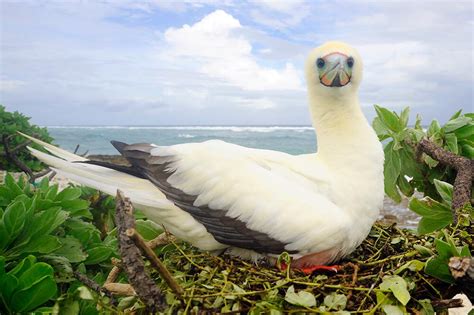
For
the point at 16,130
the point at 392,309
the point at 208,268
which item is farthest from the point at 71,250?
the point at 16,130

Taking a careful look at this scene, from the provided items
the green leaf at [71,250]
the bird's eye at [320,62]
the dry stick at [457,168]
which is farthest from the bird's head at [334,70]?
the green leaf at [71,250]

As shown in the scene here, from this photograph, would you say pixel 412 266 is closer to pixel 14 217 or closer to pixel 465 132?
pixel 465 132

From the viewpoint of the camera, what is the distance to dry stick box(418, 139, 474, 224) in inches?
76.3

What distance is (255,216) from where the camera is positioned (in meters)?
1.74

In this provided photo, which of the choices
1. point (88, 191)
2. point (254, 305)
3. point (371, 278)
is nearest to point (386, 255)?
point (371, 278)

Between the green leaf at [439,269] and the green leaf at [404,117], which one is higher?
the green leaf at [404,117]

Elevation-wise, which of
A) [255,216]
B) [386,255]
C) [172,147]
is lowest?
[386,255]

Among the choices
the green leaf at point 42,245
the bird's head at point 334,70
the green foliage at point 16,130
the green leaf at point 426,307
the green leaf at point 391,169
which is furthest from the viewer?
the green foliage at point 16,130

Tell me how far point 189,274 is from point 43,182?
2.70 ft

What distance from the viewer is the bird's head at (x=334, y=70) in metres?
1.88

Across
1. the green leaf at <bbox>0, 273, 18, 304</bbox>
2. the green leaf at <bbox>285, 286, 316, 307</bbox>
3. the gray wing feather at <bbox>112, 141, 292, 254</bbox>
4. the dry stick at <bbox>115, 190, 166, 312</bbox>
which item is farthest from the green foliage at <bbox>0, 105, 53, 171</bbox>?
the green leaf at <bbox>285, 286, 316, 307</bbox>

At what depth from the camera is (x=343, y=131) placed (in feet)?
6.55

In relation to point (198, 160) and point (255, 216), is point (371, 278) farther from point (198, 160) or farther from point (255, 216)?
point (198, 160)

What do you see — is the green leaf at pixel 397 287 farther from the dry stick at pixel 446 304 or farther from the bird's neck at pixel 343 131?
the bird's neck at pixel 343 131
